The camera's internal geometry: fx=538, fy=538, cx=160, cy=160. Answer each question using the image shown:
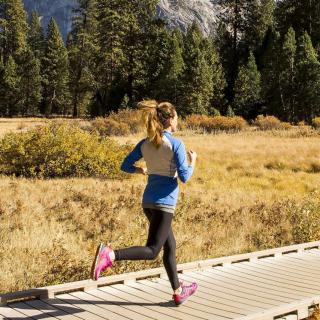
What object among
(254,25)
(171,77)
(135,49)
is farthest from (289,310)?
(254,25)

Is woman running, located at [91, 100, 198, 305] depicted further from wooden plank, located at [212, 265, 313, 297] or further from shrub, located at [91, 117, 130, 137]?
Result: shrub, located at [91, 117, 130, 137]

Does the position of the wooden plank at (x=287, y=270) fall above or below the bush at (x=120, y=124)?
below

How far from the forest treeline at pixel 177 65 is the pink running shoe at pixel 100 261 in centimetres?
3826

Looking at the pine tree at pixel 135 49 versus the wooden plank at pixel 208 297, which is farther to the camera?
the pine tree at pixel 135 49

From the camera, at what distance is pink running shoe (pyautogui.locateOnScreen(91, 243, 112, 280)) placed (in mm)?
5102

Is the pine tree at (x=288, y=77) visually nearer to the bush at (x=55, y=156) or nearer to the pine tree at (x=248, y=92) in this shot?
the pine tree at (x=248, y=92)

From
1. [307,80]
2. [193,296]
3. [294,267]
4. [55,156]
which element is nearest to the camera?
[193,296]

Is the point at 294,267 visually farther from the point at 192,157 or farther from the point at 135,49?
the point at 135,49

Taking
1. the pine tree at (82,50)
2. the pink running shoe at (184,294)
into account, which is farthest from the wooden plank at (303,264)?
the pine tree at (82,50)

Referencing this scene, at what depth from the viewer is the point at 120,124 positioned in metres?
34.5

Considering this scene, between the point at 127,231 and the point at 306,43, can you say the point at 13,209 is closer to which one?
the point at 127,231

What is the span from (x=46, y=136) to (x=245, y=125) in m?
25.1

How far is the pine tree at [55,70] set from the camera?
64562 millimetres

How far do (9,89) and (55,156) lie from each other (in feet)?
144
